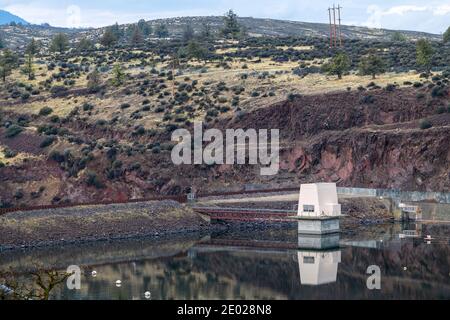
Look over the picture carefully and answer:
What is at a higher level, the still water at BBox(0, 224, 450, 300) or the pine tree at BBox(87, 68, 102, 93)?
the pine tree at BBox(87, 68, 102, 93)

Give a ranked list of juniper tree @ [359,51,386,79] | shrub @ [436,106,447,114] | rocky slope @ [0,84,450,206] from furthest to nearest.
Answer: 1. juniper tree @ [359,51,386,79]
2. shrub @ [436,106,447,114]
3. rocky slope @ [0,84,450,206]

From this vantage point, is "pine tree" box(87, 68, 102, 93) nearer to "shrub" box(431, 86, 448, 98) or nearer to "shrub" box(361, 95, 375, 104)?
"shrub" box(361, 95, 375, 104)

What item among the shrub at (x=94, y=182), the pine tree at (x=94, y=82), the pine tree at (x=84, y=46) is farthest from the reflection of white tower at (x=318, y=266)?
the pine tree at (x=84, y=46)

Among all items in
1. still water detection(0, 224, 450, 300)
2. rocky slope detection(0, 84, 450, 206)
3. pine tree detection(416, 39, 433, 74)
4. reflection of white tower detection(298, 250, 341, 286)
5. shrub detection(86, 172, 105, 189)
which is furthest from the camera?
pine tree detection(416, 39, 433, 74)

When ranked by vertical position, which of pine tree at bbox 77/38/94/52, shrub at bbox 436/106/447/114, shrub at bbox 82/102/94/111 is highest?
pine tree at bbox 77/38/94/52

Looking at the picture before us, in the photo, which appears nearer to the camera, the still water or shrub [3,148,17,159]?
the still water

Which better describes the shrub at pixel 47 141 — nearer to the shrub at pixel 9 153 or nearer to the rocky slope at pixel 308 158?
the rocky slope at pixel 308 158

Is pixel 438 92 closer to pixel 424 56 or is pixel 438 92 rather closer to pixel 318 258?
pixel 424 56

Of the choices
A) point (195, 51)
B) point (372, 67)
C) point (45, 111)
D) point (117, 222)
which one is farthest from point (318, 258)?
point (195, 51)

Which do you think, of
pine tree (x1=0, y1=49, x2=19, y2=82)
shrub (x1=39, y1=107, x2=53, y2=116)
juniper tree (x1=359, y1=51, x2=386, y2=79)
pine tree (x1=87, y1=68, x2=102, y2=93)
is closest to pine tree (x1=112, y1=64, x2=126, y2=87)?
pine tree (x1=87, y1=68, x2=102, y2=93)

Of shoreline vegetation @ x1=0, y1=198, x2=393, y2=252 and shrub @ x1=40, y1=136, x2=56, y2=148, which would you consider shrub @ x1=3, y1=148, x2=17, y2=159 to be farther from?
shoreline vegetation @ x1=0, y1=198, x2=393, y2=252
